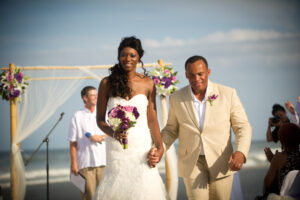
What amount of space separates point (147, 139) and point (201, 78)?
934 mm

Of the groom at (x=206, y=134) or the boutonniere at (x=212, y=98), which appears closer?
the groom at (x=206, y=134)

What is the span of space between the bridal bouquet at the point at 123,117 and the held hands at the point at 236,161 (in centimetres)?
111

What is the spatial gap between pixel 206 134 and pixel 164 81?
394 centimetres

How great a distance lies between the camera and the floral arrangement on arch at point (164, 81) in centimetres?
780

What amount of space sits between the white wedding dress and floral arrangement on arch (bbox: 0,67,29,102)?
484 centimetres

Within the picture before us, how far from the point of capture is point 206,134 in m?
3.97

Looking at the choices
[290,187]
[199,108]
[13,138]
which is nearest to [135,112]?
[199,108]

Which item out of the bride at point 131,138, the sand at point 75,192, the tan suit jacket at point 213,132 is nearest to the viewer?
the bride at point 131,138

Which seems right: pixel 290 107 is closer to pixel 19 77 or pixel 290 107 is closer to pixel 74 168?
pixel 74 168

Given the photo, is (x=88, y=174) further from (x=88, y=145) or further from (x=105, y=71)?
(x=105, y=71)

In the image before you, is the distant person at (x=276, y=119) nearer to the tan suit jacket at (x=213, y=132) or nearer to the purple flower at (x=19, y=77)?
the tan suit jacket at (x=213, y=132)

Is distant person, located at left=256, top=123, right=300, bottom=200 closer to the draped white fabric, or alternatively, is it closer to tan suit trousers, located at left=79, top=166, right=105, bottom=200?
tan suit trousers, located at left=79, top=166, right=105, bottom=200

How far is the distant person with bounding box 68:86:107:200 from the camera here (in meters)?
6.56

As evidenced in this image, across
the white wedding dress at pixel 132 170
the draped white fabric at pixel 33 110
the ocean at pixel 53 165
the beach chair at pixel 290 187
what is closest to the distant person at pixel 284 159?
the beach chair at pixel 290 187
